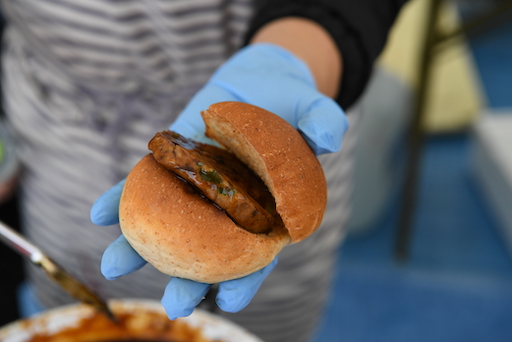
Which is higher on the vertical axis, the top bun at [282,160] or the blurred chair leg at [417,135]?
the top bun at [282,160]

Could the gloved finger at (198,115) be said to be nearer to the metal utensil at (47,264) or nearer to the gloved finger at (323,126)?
the gloved finger at (323,126)

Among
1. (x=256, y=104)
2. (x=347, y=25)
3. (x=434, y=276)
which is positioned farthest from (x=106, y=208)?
(x=434, y=276)

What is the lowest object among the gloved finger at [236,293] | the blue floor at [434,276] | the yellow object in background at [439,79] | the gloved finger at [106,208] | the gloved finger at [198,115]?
the blue floor at [434,276]

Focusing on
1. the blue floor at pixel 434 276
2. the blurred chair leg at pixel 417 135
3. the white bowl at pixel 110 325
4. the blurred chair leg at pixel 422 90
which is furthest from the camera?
the blue floor at pixel 434 276

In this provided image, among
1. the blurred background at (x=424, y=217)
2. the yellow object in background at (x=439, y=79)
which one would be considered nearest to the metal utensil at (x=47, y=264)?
the blurred background at (x=424, y=217)

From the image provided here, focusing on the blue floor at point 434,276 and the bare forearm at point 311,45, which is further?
the blue floor at point 434,276

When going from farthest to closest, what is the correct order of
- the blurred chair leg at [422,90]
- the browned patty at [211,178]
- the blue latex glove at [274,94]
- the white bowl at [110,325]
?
the blurred chair leg at [422,90]
the white bowl at [110,325]
the blue latex glove at [274,94]
the browned patty at [211,178]

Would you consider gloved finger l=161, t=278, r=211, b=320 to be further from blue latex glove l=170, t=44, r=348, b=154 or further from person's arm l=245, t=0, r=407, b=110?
person's arm l=245, t=0, r=407, b=110

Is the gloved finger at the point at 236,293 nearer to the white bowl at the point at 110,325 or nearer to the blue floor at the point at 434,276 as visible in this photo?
the white bowl at the point at 110,325

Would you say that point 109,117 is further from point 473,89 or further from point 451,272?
point 473,89
